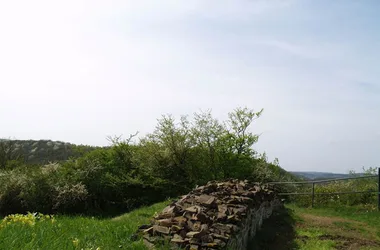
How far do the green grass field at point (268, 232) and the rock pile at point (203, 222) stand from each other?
1.40ft

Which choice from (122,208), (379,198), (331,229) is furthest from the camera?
(122,208)

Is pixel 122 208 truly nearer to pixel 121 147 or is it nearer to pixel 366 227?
pixel 121 147

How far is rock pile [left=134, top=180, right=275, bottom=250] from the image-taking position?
229 inches

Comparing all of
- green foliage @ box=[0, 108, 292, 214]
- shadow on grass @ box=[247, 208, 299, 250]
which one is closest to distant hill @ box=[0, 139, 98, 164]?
green foliage @ box=[0, 108, 292, 214]

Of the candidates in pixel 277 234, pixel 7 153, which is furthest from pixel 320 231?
pixel 7 153

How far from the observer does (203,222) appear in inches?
259

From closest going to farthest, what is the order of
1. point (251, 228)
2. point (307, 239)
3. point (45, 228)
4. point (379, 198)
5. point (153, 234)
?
1. point (45, 228)
2. point (153, 234)
3. point (251, 228)
4. point (307, 239)
5. point (379, 198)

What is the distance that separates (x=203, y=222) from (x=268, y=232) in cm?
372

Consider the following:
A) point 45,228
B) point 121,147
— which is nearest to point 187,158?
point 121,147

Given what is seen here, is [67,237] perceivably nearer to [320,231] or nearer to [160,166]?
[320,231]

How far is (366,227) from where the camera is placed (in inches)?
424

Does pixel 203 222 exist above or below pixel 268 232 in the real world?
above

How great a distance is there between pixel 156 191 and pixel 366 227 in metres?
7.93

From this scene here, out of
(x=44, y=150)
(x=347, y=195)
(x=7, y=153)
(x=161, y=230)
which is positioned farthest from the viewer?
(x=44, y=150)
